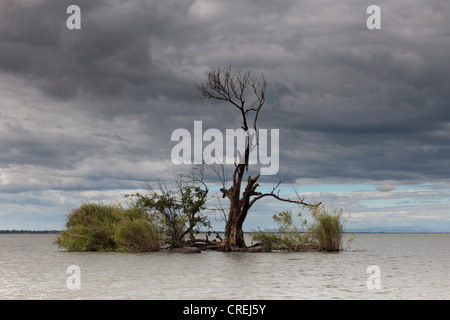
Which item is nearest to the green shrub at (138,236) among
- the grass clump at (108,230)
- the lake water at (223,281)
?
the grass clump at (108,230)

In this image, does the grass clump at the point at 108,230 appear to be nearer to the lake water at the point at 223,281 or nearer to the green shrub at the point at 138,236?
the green shrub at the point at 138,236

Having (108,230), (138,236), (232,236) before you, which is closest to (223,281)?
(232,236)

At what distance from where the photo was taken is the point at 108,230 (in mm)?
35844

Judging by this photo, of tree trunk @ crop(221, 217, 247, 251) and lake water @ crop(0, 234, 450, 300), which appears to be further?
tree trunk @ crop(221, 217, 247, 251)

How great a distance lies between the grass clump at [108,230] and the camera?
113 feet

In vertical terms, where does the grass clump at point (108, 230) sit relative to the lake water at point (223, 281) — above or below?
above

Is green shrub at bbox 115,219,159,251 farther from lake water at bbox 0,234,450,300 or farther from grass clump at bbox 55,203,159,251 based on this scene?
lake water at bbox 0,234,450,300

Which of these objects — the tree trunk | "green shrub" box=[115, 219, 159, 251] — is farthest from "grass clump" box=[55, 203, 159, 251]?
the tree trunk

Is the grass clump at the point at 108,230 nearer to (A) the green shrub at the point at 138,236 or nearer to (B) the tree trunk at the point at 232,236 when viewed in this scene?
(A) the green shrub at the point at 138,236

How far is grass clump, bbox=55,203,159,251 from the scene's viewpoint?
34.4m

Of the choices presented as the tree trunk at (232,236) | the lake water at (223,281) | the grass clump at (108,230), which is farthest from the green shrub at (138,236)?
the lake water at (223,281)

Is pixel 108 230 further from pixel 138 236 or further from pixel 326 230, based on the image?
pixel 326 230

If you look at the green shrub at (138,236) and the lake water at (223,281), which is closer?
the lake water at (223,281)
